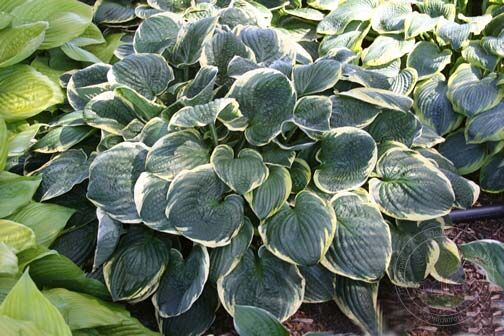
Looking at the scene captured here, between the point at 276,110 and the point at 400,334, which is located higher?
the point at 276,110

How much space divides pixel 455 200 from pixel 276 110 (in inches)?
24.8

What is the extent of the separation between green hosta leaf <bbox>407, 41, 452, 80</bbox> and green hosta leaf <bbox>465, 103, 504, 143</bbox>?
0.28m

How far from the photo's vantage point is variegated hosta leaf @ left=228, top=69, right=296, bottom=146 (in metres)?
1.89

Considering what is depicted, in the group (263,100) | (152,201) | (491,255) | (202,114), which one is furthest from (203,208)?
(491,255)

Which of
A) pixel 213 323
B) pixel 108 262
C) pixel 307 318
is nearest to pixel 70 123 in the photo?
pixel 108 262

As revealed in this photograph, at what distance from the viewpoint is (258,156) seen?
188cm

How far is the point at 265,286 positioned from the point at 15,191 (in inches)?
31.5

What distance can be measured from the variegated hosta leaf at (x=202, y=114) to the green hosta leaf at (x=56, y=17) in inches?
32.3

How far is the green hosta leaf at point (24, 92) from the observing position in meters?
2.21

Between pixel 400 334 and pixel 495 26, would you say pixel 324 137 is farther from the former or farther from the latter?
pixel 495 26

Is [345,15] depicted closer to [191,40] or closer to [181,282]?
[191,40]

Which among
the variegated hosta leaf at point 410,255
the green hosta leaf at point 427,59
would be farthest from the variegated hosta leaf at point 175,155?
the green hosta leaf at point 427,59

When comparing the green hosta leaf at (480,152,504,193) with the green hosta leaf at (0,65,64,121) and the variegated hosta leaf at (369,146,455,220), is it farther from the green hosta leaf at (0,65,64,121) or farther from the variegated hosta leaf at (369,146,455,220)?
the green hosta leaf at (0,65,64,121)

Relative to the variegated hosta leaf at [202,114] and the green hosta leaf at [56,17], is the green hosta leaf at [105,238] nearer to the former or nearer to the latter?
the variegated hosta leaf at [202,114]
